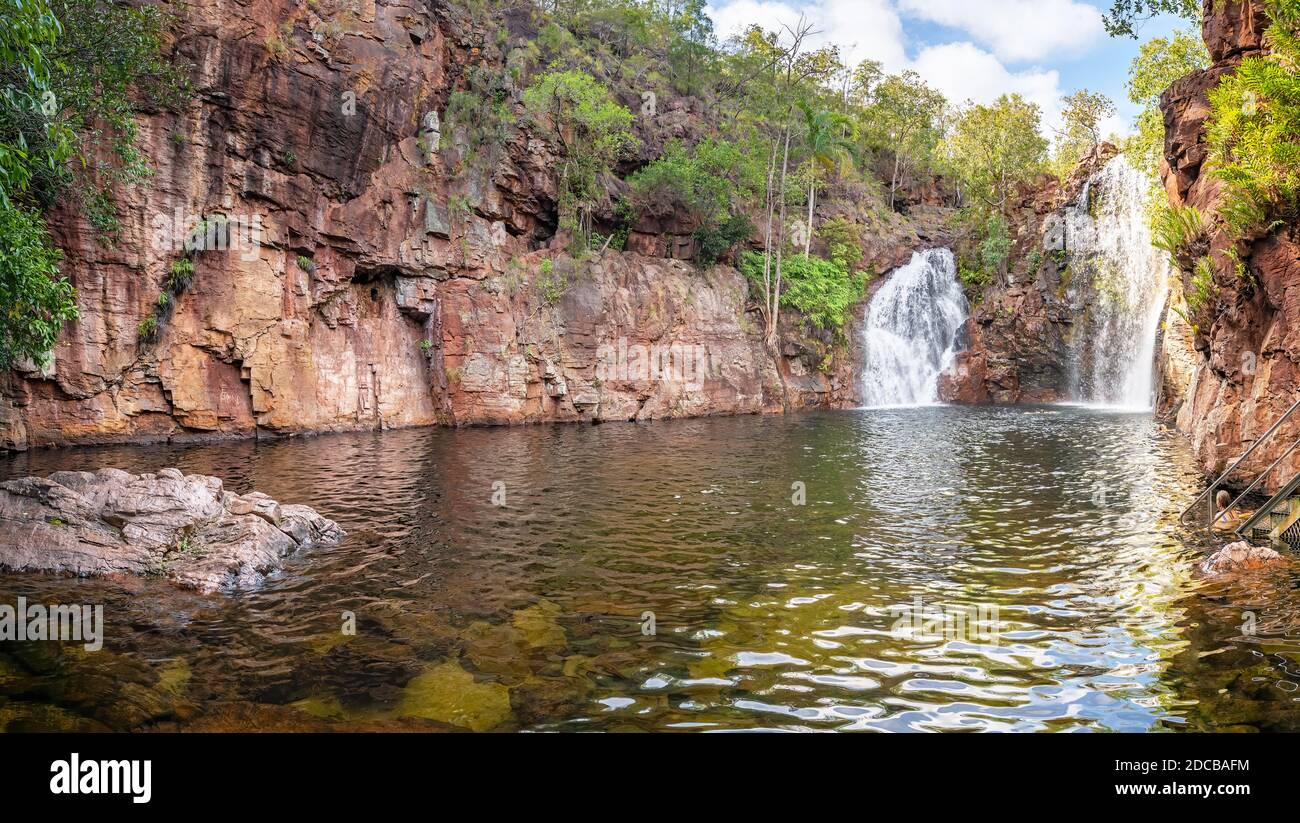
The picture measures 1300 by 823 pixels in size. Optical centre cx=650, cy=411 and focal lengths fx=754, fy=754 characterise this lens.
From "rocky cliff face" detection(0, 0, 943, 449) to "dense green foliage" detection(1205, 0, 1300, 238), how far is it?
2572 cm

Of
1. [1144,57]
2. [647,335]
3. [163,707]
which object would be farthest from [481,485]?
[1144,57]

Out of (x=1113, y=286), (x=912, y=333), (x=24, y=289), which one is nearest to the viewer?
(x=24, y=289)

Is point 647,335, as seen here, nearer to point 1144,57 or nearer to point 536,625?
point 1144,57

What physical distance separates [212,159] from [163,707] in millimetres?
26957

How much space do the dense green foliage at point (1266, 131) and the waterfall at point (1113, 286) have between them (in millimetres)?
24343

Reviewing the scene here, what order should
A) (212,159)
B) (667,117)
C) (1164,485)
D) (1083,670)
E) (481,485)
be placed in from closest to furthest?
1. (1083,670)
2. (1164,485)
3. (481,485)
4. (212,159)
5. (667,117)

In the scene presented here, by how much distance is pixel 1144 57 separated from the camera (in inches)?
1213

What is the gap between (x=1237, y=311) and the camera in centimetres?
1517

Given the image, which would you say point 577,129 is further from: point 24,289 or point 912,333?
point 24,289

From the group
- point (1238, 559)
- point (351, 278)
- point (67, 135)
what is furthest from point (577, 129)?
point (1238, 559)

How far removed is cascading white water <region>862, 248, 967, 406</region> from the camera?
4556cm

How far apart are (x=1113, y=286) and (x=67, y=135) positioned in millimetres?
44175

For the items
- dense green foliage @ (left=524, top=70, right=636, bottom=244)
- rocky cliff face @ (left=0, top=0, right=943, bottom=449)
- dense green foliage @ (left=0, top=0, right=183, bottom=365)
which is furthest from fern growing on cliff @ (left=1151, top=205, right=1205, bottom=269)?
dense green foliage @ (left=524, top=70, right=636, bottom=244)

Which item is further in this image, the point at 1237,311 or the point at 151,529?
the point at 1237,311
